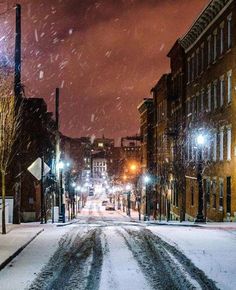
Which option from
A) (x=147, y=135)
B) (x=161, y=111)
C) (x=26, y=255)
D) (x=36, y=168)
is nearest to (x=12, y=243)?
(x=26, y=255)

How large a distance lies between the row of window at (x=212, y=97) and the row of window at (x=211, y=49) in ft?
5.66

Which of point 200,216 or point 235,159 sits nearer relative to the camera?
point 200,216

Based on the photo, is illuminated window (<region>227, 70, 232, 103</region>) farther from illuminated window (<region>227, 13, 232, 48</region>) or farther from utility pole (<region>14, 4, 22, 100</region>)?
utility pole (<region>14, 4, 22, 100</region>)

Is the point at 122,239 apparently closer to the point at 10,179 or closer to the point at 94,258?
the point at 94,258

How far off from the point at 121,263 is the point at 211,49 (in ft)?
101

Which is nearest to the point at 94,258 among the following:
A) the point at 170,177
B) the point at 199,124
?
the point at 199,124

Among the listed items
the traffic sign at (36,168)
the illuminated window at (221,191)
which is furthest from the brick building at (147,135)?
the traffic sign at (36,168)

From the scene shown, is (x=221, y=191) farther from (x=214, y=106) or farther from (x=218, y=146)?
(x=214, y=106)

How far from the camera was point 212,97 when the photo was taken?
43.1 m

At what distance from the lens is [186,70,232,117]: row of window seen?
126ft

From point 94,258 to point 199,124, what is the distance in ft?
99.1

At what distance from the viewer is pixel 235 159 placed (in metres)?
36.3

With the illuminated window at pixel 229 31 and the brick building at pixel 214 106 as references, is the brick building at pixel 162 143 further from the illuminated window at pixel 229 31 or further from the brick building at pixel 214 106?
the illuminated window at pixel 229 31

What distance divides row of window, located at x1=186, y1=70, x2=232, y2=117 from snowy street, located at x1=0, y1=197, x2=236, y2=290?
57.2ft
